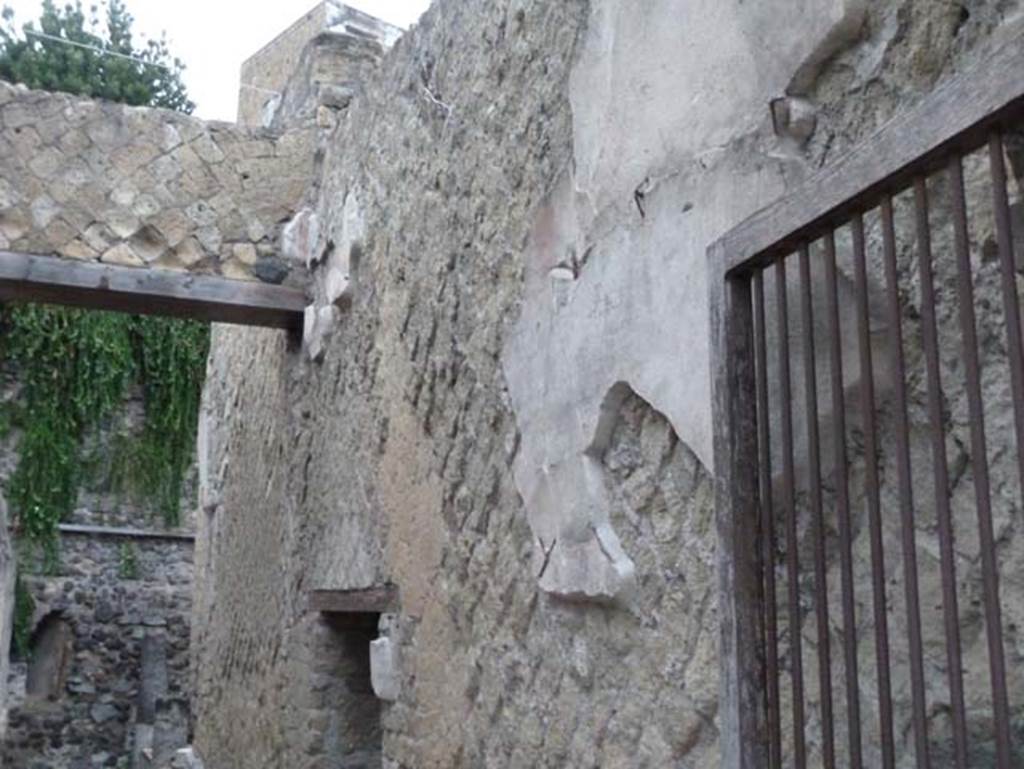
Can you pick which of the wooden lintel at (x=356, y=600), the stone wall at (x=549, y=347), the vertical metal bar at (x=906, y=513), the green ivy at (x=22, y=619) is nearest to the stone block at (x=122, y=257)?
the stone wall at (x=549, y=347)

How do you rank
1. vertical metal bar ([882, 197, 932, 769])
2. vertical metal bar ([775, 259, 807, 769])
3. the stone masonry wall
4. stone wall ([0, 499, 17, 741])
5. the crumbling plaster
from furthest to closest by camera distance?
the stone masonry wall < stone wall ([0, 499, 17, 741]) < the crumbling plaster < vertical metal bar ([775, 259, 807, 769]) < vertical metal bar ([882, 197, 932, 769])

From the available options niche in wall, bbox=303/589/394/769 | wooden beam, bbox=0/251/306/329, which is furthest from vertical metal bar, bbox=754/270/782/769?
wooden beam, bbox=0/251/306/329

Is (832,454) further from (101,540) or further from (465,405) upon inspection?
(101,540)

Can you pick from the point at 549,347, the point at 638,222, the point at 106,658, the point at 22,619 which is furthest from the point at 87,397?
the point at 638,222

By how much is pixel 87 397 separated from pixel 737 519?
10.5 m

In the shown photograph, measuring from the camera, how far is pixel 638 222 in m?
2.63

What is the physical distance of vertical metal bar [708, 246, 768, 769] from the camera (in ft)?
6.00

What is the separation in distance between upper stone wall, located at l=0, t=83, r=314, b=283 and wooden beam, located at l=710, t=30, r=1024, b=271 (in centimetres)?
388

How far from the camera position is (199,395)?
12172mm

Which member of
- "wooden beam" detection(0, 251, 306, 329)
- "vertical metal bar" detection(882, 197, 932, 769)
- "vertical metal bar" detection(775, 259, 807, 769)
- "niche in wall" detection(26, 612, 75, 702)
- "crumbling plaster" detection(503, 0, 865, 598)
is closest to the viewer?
"vertical metal bar" detection(882, 197, 932, 769)

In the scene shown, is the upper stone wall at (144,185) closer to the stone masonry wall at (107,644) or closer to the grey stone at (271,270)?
the grey stone at (271,270)

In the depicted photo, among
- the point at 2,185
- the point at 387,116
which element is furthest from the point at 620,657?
the point at 2,185

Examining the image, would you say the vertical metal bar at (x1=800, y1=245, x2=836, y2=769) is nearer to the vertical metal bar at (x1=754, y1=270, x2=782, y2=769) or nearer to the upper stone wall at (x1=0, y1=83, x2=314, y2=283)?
the vertical metal bar at (x1=754, y1=270, x2=782, y2=769)

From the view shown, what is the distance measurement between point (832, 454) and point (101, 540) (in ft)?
39.8
